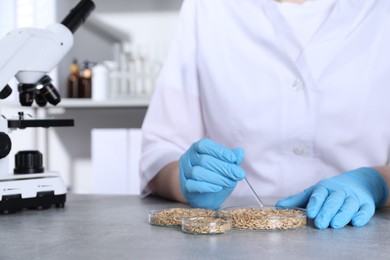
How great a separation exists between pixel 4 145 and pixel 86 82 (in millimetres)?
2376

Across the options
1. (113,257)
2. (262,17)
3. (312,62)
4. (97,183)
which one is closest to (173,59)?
(262,17)

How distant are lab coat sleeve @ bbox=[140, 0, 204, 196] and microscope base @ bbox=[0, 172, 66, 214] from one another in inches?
13.9

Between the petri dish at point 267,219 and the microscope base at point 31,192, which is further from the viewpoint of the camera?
the microscope base at point 31,192

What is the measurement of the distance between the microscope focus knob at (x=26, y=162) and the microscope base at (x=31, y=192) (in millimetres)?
17

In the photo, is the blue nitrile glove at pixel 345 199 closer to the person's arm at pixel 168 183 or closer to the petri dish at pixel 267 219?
the petri dish at pixel 267 219

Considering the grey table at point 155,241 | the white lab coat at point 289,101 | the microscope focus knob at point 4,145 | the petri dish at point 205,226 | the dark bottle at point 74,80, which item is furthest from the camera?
the dark bottle at point 74,80

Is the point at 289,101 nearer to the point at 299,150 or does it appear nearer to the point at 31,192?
the point at 299,150

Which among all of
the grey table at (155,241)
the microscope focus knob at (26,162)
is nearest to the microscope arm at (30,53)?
the microscope focus knob at (26,162)

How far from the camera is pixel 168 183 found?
4.51 ft

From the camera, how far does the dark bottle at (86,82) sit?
135 inches

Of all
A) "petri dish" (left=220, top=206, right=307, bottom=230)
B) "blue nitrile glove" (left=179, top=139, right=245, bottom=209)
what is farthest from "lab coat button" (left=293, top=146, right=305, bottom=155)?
"petri dish" (left=220, top=206, right=307, bottom=230)

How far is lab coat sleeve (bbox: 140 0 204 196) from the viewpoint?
157 centimetres

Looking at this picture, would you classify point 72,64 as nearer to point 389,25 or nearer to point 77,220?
point 389,25

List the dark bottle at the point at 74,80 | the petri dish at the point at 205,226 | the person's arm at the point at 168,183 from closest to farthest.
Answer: the petri dish at the point at 205,226, the person's arm at the point at 168,183, the dark bottle at the point at 74,80
